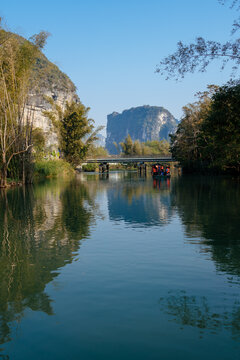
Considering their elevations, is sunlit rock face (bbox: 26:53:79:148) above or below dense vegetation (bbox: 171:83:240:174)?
above

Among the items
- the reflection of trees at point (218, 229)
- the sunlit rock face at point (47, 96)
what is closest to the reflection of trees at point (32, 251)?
the reflection of trees at point (218, 229)

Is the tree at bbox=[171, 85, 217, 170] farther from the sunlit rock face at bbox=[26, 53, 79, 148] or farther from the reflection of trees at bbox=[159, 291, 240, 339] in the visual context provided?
the reflection of trees at bbox=[159, 291, 240, 339]

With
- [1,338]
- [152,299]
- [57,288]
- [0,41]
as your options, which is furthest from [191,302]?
[0,41]

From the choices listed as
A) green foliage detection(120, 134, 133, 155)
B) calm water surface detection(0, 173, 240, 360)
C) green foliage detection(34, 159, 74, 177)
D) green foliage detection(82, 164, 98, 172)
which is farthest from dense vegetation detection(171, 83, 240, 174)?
green foliage detection(120, 134, 133, 155)

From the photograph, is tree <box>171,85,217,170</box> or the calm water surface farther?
tree <box>171,85,217,170</box>

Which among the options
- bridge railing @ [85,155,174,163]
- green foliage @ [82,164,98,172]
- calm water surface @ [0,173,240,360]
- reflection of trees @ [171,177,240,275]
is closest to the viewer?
calm water surface @ [0,173,240,360]

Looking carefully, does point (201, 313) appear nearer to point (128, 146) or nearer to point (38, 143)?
point (38, 143)

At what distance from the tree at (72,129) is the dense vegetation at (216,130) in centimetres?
2144

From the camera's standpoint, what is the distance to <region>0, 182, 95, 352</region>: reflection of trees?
21.4 ft

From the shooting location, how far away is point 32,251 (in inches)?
408

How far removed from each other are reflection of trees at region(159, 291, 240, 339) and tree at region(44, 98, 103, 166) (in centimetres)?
8250

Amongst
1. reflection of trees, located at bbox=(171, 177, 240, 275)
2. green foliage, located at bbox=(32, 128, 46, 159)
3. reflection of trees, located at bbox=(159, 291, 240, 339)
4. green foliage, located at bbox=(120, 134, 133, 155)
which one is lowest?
reflection of trees, located at bbox=(171, 177, 240, 275)

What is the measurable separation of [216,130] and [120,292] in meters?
29.6

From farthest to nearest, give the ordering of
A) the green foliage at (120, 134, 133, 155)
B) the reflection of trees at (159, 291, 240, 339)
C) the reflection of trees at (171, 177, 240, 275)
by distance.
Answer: the green foliage at (120, 134, 133, 155)
the reflection of trees at (171, 177, 240, 275)
the reflection of trees at (159, 291, 240, 339)
